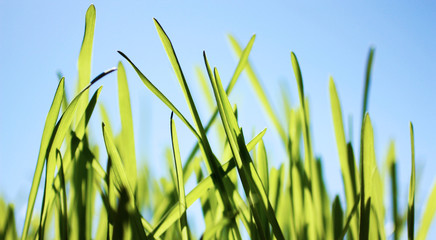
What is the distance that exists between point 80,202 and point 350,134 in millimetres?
253

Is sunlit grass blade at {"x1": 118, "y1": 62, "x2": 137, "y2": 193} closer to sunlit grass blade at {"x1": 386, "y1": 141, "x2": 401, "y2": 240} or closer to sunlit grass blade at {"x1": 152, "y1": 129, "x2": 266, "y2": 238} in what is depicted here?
sunlit grass blade at {"x1": 152, "y1": 129, "x2": 266, "y2": 238}

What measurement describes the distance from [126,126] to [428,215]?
11.9 inches

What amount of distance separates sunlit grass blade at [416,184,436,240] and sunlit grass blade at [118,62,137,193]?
0.93 feet

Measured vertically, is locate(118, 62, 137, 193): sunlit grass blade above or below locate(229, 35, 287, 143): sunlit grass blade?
below

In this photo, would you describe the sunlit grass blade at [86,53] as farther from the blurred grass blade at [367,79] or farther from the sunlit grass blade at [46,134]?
the blurred grass blade at [367,79]

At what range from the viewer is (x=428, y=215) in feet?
1.04

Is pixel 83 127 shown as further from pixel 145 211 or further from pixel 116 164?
pixel 145 211

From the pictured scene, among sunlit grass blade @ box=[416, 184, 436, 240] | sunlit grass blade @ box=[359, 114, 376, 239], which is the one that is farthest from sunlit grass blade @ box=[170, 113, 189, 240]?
sunlit grass blade @ box=[416, 184, 436, 240]

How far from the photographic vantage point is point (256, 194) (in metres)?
0.24

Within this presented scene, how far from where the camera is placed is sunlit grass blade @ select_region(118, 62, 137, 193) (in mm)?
255

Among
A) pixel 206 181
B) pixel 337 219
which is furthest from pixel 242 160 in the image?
pixel 337 219

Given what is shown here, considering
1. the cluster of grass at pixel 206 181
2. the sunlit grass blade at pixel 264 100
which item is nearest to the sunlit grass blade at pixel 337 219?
the cluster of grass at pixel 206 181

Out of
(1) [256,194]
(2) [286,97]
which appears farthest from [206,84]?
(1) [256,194]

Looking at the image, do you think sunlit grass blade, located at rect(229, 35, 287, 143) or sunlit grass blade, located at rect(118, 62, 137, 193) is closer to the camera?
sunlit grass blade, located at rect(118, 62, 137, 193)
